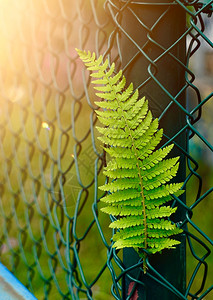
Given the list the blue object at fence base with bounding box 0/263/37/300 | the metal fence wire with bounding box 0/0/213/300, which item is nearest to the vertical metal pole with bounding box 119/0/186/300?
the metal fence wire with bounding box 0/0/213/300

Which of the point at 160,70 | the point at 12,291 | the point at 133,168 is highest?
the point at 160,70

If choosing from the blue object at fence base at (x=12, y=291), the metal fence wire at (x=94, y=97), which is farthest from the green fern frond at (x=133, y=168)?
the blue object at fence base at (x=12, y=291)

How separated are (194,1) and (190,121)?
18cm

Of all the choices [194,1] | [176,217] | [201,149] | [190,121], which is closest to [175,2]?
[194,1]

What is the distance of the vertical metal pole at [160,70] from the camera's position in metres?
0.69

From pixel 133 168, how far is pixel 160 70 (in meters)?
0.17

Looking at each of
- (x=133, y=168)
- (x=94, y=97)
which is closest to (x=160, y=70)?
(x=133, y=168)

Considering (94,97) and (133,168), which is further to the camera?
(94,97)

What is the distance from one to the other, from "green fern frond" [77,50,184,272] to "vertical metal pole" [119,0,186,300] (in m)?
0.07

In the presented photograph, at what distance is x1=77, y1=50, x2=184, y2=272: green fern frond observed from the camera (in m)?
0.63

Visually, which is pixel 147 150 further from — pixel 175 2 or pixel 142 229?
pixel 175 2

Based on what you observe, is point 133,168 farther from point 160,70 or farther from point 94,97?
point 94,97

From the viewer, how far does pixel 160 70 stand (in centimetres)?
70

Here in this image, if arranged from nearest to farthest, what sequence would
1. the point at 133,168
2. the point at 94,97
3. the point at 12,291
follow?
the point at 133,168 → the point at 12,291 → the point at 94,97
